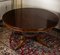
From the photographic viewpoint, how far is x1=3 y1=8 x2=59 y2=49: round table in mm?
1437

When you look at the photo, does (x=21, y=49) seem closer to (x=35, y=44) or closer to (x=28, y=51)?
(x=28, y=51)

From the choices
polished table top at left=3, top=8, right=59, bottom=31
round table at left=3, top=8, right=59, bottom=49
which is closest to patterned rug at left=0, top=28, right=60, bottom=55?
round table at left=3, top=8, right=59, bottom=49

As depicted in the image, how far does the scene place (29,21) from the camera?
1.58 m

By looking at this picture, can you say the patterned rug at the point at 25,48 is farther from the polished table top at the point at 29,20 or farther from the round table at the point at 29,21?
the polished table top at the point at 29,20

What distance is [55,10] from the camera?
2.00m

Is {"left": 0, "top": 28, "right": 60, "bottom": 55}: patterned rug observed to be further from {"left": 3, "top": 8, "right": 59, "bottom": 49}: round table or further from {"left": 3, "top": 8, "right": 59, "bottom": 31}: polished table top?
{"left": 3, "top": 8, "right": 59, "bottom": 31}: polished table top

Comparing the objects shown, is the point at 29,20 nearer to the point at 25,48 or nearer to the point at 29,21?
the point at 29,21

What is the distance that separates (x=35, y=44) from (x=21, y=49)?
0.70ft

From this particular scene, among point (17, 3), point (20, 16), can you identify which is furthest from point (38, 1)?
point (20, 16)

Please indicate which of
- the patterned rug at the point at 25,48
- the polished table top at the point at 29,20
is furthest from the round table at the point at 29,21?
the patterned rug at the point at 25,48

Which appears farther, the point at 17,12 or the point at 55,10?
the point at 55,10

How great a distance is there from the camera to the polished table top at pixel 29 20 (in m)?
1.46

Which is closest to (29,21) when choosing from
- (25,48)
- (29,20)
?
(29,20)

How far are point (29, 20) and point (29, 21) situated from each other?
0.9 inches
